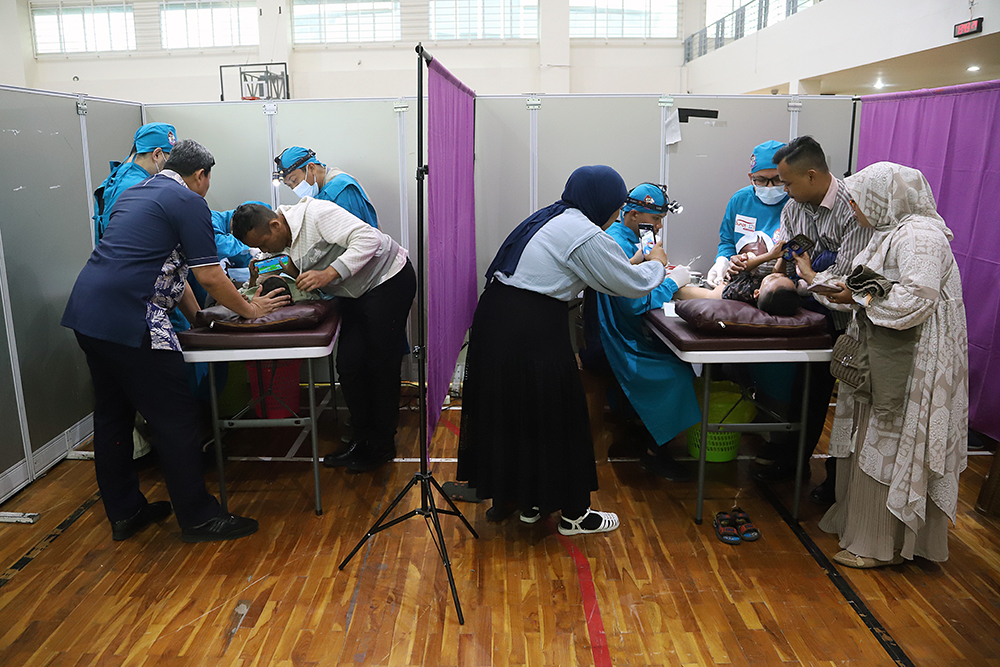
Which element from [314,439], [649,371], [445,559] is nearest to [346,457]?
[314,439]

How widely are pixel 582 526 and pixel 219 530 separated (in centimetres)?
145

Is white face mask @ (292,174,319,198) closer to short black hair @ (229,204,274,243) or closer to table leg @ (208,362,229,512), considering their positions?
short black hair @ (229,204,274,243)

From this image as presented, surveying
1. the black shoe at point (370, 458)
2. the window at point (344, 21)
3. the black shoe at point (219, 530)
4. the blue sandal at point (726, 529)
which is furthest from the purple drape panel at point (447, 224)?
the window at point (344, 21)

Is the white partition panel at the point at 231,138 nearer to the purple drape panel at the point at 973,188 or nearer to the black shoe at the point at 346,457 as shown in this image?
the black shoe at the point at 346,457

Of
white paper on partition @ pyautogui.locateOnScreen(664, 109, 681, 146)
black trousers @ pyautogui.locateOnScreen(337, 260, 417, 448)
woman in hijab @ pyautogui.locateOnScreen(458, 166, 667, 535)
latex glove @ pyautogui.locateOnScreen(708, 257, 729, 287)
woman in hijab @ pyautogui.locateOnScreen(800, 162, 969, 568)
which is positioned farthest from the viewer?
white paper on partition @ pyautogui.locateOnScreen(664, 109, 681, 146)

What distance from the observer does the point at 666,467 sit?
3295 mm

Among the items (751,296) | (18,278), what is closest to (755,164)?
(751,296)

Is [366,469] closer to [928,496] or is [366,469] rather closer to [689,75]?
[928,496]

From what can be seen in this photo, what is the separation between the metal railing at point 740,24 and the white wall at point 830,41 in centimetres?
16

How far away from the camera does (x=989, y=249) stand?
3379 millimetres

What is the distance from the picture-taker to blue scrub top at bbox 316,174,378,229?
138 inches

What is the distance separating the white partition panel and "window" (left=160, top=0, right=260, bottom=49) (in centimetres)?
791

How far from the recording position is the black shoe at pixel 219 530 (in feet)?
8.96

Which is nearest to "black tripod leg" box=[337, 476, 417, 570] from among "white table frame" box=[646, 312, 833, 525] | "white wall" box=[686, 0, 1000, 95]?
"white table frame" box=[646, 312, 833, 525]
